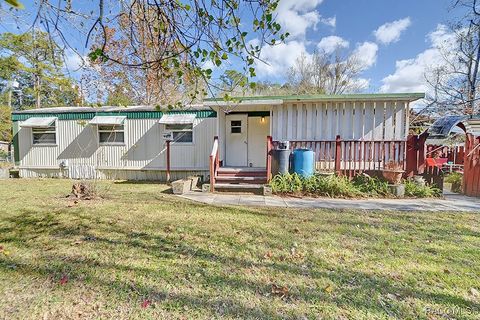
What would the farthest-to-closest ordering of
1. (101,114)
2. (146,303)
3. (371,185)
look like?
1. (101,114)
2. (371,185)
3. (146,303)

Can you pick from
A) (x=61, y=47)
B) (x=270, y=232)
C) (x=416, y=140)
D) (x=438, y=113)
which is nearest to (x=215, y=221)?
(x=270, y=232)

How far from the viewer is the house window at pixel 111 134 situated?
986 centimetres

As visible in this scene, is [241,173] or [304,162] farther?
[241,173]

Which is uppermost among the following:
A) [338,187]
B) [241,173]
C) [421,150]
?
[421,150]

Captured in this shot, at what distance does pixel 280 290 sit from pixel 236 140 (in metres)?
7.19

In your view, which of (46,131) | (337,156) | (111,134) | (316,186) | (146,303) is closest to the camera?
(146,303)

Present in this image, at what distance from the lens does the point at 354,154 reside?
23.5 feet

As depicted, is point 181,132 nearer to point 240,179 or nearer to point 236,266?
point 240,179

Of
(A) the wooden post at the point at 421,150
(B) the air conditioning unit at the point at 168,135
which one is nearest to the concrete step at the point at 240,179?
(B) the air conditioning unit at the point at 168,135

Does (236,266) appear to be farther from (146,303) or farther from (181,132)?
(181,132)

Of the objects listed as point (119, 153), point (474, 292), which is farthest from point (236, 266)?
point (119, 153)

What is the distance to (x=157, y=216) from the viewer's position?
4.50 m

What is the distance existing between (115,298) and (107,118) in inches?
363

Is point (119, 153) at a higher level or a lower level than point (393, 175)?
higher
